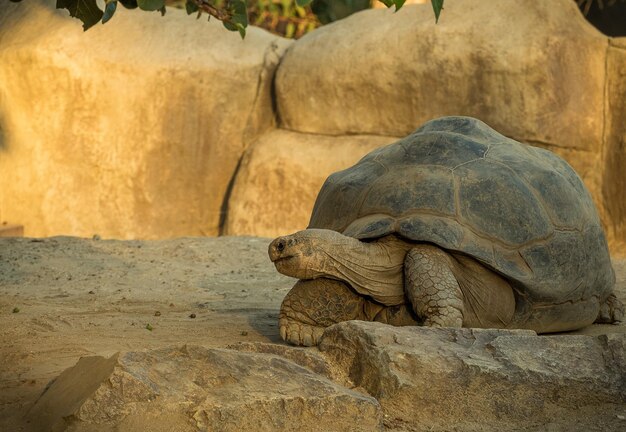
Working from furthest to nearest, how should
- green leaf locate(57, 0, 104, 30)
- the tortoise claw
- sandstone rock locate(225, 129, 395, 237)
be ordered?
sandstone rock locate(225, 129, 395, 237) → the tortoise claw → green leaf locate(57, 0, 104, 30)

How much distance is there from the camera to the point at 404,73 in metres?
8.68

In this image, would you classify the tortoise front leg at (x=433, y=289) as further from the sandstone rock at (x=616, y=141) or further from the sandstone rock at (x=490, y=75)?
the sandstone rock at (x=616, y=141)

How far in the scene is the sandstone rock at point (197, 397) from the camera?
106 inches

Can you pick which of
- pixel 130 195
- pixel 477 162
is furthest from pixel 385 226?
pixel 130 195

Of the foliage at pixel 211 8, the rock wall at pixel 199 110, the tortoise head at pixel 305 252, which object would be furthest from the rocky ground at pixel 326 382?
the rock wall at pixel 199 110

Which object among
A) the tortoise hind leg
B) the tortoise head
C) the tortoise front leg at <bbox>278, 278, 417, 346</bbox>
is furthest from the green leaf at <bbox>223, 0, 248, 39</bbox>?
the tortoise hind leg

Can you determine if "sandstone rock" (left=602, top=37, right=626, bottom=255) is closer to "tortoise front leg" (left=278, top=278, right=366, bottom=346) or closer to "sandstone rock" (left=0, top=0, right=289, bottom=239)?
"sandstone rock" (left=0, top=0, right=289, bottom=239)

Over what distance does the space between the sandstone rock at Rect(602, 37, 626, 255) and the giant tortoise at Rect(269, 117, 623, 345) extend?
365cm

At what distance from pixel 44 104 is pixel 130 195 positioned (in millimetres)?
1125

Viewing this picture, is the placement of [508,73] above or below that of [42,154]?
above

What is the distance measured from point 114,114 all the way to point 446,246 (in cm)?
577

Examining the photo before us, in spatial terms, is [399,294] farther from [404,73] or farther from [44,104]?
[44,104]

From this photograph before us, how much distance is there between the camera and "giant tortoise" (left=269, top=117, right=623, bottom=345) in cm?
410

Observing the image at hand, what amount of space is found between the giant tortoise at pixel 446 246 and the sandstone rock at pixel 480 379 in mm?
730
